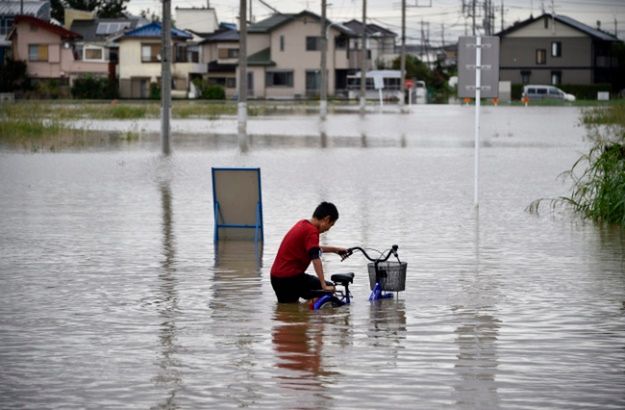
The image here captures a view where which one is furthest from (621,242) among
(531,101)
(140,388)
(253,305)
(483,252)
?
(531,101)

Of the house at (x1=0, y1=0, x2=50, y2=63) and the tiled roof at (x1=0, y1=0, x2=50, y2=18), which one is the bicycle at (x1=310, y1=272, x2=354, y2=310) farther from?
the tiled roof at (x1=0, y1=0, x2=50, y2=18)

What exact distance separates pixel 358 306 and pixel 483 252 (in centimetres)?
434

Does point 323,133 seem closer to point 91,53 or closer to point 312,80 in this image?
point 91,53

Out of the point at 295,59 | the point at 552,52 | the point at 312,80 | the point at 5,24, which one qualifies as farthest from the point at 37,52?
the point at 552,52

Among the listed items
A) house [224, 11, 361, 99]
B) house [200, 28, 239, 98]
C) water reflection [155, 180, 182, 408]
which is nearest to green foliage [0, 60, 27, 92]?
house [200, 28, 239, 98]

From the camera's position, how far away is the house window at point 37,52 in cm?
10662

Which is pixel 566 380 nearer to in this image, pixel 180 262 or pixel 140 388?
pixel 140 388

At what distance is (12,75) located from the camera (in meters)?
102

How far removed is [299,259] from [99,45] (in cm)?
10233

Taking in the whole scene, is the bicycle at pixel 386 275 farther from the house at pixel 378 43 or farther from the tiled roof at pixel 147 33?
the house at pixel 378 43

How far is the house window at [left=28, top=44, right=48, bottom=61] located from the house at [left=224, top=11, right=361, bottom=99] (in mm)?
17135

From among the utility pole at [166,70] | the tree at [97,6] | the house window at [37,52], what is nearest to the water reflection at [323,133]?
the utility pole at [166,70]

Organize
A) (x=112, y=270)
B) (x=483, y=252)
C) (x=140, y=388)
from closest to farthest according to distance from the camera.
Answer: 1. (x=140, y=388)
2. (x=112, y=270)
3. (x=483, y=252)

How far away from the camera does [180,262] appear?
1469 centimetres
